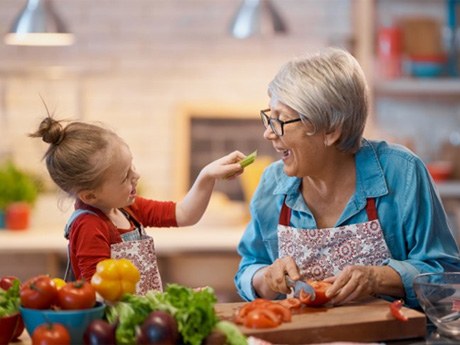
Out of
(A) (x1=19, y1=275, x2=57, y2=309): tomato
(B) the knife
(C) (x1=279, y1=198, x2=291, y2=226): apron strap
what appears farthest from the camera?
(C) (x1=279, y1=198, x2=291, y2=226): apron strap

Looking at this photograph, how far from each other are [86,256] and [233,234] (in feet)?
8.69

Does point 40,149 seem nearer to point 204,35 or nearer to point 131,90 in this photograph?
point 131,90

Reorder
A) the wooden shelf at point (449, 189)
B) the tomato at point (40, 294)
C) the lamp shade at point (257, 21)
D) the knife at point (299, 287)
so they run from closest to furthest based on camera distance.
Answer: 1. the tomato at point (40, 294)
2. the knife at point (299, 287)
3. the lamp shade at point (257, 21)
4. the wooden shelf at point (449, 189)

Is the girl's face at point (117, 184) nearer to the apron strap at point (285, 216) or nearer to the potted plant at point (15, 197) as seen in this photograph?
the apron strap at point (285, 216)

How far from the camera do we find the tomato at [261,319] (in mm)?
2373

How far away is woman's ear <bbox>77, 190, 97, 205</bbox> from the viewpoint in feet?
8.90

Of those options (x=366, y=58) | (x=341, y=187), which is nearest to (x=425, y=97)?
(x=366, y=58)

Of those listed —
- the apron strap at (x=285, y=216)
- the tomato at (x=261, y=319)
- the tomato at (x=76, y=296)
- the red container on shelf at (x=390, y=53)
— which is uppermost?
the red container on shelf at (x=390, y=53)

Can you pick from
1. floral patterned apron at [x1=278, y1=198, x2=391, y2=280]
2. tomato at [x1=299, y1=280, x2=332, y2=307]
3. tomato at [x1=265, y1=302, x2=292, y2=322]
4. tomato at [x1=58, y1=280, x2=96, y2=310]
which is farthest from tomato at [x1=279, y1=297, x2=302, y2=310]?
tomato at [x1=58, y1=280, x2=96, y2=310]

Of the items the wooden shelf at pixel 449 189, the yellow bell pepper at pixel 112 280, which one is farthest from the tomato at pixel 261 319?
the wooden shelf at pixel 449 189

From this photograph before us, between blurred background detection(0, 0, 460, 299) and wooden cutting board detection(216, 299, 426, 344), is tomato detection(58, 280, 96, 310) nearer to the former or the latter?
wooden cutting board detection(216, 299, 426, 344)

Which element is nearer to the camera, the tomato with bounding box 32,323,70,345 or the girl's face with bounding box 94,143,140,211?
the tomato with bounding box 32,323,70,345

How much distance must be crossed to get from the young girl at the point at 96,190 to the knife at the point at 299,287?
37 centimetres

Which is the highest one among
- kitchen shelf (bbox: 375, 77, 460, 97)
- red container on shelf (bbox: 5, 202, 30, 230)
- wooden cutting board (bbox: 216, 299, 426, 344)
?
kitchen shelf (bbox: 375, 77, 460, 97)
